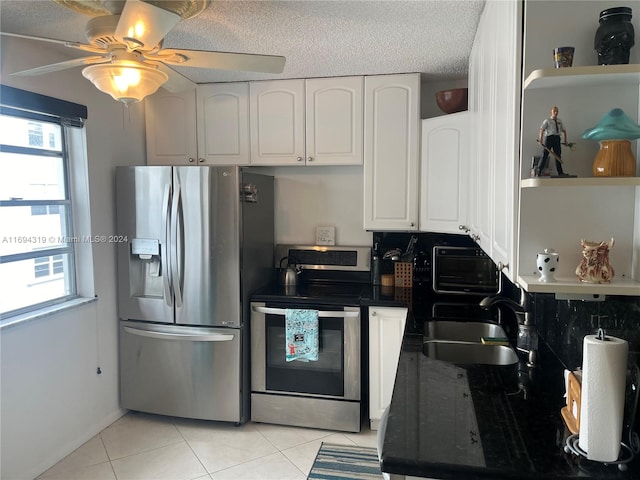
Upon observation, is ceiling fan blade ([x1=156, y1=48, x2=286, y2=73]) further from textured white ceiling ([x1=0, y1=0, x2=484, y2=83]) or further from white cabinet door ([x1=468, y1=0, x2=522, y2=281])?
white cabinet door ([x1=468, y1=0, x2=522, y2=281])

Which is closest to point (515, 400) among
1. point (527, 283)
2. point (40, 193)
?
point (527, 283)

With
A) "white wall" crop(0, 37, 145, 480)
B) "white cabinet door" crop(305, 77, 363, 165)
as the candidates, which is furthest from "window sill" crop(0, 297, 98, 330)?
"white cabinet door" crop(305, 77, 363, 165)

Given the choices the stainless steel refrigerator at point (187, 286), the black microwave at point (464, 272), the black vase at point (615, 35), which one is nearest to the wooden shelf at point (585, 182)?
the black vase at point (615, 35)

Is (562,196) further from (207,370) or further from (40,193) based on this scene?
(40,193)

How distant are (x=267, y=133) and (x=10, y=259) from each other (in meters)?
1.73

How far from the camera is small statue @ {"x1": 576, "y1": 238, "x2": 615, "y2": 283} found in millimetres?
1229

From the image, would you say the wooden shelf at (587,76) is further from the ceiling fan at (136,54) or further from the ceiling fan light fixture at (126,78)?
the ceiling fan light fixture at (126,78)

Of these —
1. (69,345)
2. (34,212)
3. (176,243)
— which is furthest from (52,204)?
(69,345)

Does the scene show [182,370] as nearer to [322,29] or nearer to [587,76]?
[322,29]

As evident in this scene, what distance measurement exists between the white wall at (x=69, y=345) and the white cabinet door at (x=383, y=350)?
173 centimetres

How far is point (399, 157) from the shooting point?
3143 millimetres

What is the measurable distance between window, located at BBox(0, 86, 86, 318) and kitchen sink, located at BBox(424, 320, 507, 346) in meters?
2.16

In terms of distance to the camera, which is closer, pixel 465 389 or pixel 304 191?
pixel 465 389

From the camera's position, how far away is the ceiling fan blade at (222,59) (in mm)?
1769
